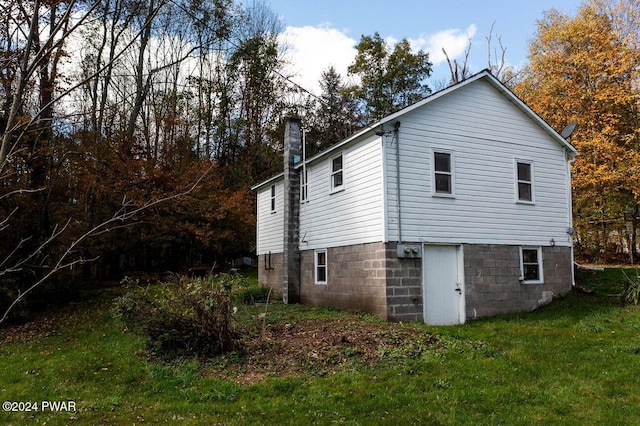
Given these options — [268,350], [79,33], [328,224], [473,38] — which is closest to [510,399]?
[268,350]

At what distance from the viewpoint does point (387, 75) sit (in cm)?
3303

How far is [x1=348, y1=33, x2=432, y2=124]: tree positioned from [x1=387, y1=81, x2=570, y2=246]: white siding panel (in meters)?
19.5

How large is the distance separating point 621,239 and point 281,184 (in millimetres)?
20027

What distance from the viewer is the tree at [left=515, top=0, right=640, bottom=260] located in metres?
22.6

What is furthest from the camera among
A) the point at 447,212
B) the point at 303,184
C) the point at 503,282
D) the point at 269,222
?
the point at 269,222

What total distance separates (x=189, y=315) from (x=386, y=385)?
142 inches

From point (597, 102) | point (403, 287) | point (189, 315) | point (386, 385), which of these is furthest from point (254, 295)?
point (597, 102)

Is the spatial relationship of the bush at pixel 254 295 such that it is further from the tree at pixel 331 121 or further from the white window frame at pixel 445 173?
the tree at pixel 331 121

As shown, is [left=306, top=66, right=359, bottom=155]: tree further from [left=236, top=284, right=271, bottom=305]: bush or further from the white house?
the white house

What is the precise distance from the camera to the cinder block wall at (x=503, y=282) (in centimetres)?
1222

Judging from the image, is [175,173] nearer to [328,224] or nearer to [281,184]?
[281,184]

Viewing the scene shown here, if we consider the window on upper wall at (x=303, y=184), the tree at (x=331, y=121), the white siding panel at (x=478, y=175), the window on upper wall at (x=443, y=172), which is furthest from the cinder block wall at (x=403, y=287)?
the tree at (x=331, y=121)

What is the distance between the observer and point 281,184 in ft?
59.1

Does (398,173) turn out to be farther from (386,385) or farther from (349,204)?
(386,385)
